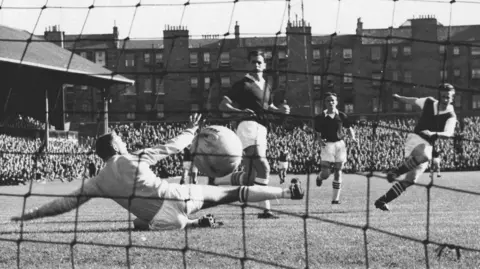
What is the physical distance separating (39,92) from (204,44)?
70.5ft

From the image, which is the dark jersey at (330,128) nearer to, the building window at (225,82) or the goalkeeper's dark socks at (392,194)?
the goalkeeper's dark socks at (392,194)

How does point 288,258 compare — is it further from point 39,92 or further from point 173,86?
point 173,86

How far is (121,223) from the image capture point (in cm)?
856

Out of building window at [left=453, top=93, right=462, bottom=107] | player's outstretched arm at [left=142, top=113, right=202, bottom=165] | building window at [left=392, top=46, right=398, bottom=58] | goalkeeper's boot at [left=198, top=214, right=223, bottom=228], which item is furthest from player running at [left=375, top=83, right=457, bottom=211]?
building window at [left=453, top=93, right=462, bottom=107]

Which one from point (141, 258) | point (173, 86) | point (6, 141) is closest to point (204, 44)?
point (173, 86)

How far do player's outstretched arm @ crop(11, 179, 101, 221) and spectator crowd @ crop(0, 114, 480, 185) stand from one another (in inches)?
646

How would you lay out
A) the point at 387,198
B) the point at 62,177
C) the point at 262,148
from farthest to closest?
the point at 62,177 → the point at 387,198 → the point at 262,148

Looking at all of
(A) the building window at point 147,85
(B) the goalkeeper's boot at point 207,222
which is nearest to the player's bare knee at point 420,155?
(B) the goalkeeper's boot at point 207,222

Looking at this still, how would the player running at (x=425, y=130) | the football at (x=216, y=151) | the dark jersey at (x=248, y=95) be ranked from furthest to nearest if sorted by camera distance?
the player running at (x=425, y=130) < the dark jersey at (x=248, y=95) < the football at (x=216, y=151)

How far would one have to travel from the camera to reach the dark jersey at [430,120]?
34.7ft

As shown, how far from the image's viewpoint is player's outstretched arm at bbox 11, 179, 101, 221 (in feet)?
23.9

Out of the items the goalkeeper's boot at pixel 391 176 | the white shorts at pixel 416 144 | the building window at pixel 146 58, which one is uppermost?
the building window at pixel 146 58

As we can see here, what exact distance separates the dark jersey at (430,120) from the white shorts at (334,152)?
1803mm

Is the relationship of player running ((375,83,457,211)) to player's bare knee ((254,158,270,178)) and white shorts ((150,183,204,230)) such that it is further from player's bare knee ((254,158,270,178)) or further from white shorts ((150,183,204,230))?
white shorts ((150,183,204,230))
